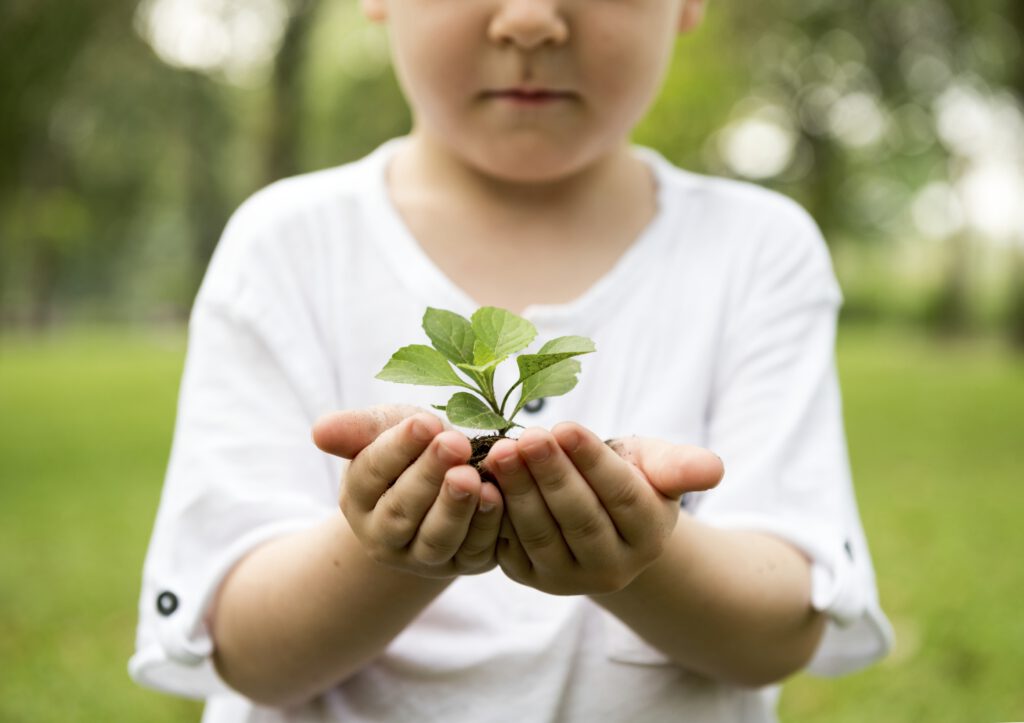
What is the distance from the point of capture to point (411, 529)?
131cm

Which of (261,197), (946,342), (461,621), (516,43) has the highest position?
(516,43)

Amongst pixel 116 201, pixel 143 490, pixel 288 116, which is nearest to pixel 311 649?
pixel 143 490

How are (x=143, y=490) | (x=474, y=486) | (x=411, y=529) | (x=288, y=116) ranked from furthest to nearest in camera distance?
1. (x=288, y=116)
2. (x=143, y=490)
3. (x=411, y=529)
4. (x=474, y=486)

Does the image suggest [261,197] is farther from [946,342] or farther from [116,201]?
[116,201]

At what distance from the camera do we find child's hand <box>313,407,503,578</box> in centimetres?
121

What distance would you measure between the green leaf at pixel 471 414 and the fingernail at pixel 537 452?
14cm

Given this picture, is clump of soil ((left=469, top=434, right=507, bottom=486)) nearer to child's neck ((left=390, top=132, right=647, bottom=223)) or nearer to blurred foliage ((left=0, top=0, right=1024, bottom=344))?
child's neck ((left=390, top=132, right=647, bottom=223))

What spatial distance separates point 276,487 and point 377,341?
301mm

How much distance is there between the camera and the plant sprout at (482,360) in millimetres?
1348

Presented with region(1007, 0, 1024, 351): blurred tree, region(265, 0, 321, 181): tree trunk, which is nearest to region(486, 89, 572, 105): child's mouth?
region(1007, 0, 1024, 351): blurred tree

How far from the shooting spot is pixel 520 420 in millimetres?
1891

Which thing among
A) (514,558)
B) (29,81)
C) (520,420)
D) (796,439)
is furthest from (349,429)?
(29,81)

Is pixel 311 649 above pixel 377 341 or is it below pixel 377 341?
below

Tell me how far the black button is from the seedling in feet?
2.34
